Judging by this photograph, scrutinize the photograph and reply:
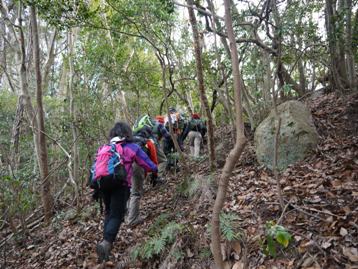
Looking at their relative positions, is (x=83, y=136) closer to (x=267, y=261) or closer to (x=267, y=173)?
(x=267, y=173)

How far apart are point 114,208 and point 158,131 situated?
3.27 meters

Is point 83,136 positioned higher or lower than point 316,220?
higher

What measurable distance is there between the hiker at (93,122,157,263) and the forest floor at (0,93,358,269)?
12.8 inches

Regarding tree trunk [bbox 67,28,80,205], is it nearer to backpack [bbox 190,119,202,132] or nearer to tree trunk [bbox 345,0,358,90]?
backpack [bbox 190,119,202,132]

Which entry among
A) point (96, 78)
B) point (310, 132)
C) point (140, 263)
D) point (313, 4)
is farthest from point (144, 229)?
point (313, 4)

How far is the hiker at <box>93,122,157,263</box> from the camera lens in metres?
4.79

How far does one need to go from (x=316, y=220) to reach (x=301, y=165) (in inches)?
72.1

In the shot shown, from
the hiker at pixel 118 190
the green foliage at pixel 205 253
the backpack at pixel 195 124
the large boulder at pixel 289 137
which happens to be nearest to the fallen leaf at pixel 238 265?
the green foliage at pixel 205 253

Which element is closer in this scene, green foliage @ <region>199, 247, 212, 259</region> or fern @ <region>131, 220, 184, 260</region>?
green foliage @ <region>199, 247, 212, 259</region>

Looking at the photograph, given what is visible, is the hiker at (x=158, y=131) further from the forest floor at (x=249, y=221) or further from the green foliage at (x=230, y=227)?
the green foliage at (x=230, y=227)

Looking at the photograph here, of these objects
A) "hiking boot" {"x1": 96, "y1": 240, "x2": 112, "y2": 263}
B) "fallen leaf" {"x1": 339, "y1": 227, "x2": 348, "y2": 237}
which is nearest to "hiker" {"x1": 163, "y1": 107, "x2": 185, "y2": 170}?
"hiking boot" {"x1": 96, "y1": 240, "x2": 112, "y2": 263}

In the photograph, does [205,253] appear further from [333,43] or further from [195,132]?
[195,132]

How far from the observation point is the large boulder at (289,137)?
560 cm

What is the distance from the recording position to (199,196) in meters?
5.62
